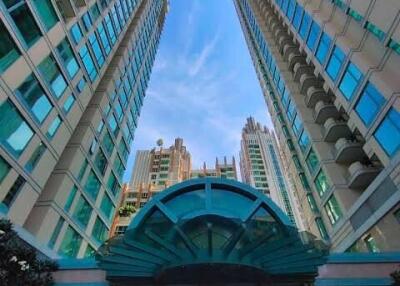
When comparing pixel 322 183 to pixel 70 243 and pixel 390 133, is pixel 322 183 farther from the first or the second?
pixel 70 243

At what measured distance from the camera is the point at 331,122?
2452cm

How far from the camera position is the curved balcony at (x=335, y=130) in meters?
24.3

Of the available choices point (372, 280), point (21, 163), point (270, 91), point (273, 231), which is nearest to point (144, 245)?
point (273, 231)

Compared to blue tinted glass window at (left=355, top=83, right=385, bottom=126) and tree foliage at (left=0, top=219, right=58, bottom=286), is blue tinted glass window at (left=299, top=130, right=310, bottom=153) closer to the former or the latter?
blue tinted glass window at (left=355, top=83, right=385, bottom=126)

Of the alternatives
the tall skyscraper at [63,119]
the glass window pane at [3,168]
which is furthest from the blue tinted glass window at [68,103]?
the glass window pane at [3,168]

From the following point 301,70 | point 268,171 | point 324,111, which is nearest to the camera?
point 324,111

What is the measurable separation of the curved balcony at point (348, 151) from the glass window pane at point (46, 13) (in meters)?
22.9

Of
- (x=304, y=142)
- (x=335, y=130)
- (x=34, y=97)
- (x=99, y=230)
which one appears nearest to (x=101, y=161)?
(x=99, y=230)

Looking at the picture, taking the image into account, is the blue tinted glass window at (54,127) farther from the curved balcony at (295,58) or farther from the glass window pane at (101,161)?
the curved balcony at (295,58)

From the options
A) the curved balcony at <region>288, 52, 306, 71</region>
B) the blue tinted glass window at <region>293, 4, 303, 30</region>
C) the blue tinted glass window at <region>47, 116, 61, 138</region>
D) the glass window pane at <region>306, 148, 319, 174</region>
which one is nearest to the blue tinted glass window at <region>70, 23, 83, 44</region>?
the blue tinted glass window at <region>47, 116, 61, 138</region>

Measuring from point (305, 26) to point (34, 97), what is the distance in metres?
23.1

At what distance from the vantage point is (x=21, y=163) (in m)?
17.4

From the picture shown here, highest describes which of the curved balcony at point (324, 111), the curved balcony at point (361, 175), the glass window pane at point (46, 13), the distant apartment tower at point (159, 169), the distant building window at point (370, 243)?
the distant apartment tower at point (159, 169)

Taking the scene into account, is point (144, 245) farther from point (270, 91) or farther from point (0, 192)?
point (270, 91)
